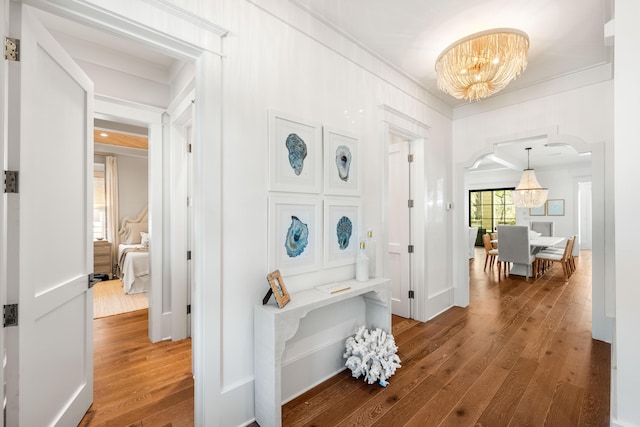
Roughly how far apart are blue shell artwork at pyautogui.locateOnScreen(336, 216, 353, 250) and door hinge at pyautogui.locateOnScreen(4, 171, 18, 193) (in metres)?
1.82

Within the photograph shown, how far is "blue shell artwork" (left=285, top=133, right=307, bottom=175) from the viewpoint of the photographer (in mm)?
1961

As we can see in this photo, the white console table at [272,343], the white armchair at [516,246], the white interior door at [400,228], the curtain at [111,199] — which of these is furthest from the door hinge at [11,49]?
the white armchair at [516,246]

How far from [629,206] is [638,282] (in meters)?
0.33

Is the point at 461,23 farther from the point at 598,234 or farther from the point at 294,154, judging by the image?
the point at 598,234

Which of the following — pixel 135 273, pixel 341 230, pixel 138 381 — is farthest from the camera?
pixel 135 273

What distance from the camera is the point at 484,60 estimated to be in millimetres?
2047

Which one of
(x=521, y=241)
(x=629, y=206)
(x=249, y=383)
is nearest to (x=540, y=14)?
(x=629, y=206)

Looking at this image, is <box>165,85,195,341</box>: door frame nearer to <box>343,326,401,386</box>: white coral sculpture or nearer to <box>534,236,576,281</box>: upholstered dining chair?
<box>343,326,401,386</box>: white coral sculpture

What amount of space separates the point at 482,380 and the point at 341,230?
5.28 ft

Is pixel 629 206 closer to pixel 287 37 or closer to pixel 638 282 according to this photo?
pixel 638 282

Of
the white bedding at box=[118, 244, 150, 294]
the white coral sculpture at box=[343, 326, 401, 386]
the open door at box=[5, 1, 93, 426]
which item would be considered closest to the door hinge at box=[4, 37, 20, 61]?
the open door at box=[5, 1, 93, 426]

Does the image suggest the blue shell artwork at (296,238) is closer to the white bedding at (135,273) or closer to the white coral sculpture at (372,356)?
the white coral sculpture at (372,356)

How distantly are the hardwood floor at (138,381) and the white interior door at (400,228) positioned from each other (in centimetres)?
247

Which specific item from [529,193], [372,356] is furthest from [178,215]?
[529,193]
